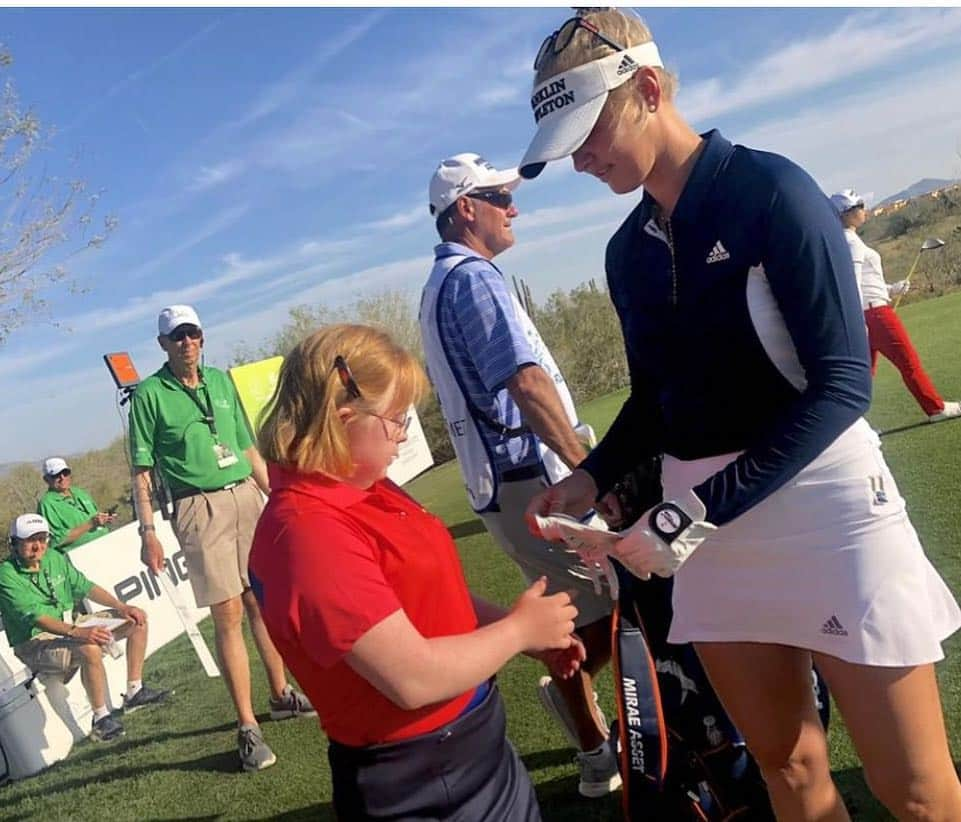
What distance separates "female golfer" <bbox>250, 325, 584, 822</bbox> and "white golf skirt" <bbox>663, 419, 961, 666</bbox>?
0.45 m

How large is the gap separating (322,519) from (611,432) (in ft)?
3.36

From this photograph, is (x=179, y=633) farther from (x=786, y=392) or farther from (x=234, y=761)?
(x=786, y=392)

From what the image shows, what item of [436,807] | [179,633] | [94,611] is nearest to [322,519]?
[436,807]

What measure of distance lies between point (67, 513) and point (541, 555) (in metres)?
7.11

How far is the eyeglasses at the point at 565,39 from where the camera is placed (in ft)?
6.47

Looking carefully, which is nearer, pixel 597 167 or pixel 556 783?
pixel 597 167

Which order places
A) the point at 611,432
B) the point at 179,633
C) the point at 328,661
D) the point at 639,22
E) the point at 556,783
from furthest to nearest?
the point at 179,633 → the point at 556,783 → the point at 611,432 → the point at 639,22 → the point at 328,661

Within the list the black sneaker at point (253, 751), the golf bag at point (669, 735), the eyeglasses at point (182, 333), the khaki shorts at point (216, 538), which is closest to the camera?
the golf bag at point (669, 735)

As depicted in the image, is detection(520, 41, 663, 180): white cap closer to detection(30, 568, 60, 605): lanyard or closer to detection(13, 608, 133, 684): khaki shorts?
detection(13, 608, 133, 684): khaki shorts

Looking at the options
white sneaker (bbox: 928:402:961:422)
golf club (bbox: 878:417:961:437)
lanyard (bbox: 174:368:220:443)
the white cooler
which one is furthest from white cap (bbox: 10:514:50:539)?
white sneaker (bbox: 928:402:961:422)

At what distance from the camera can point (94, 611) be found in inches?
301

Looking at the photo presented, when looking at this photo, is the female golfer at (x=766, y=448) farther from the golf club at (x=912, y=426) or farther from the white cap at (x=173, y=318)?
the golf club at (x=912, y=426)

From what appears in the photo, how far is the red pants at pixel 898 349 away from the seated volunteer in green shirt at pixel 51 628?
6745 mm

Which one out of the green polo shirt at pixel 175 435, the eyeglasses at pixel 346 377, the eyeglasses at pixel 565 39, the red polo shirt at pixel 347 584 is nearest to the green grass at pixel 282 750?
the green polo shirt at pixel 175 435
